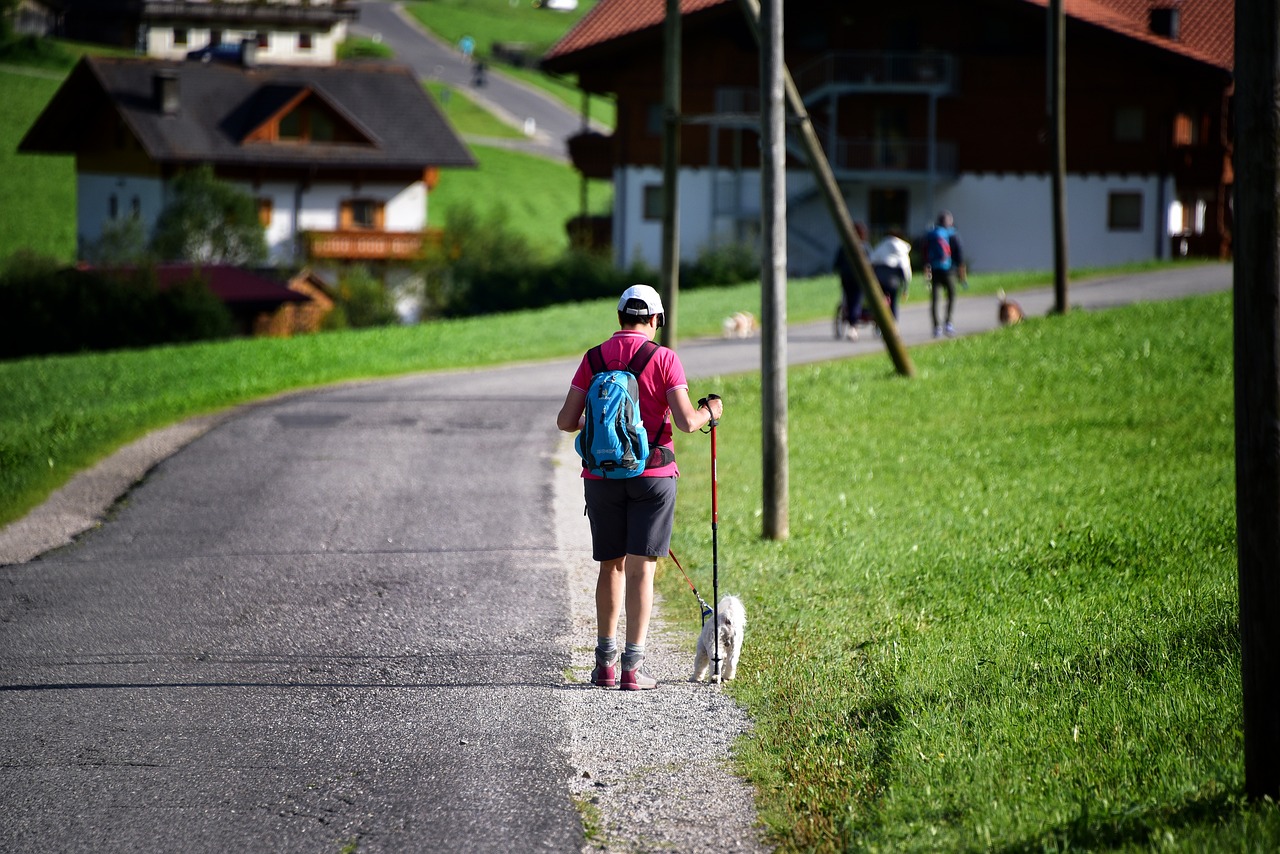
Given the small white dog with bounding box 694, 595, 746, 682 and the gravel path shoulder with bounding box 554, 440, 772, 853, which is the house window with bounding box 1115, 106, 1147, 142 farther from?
the small white dog with bounding box 694, 595, 746, 682

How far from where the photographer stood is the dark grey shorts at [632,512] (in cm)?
720

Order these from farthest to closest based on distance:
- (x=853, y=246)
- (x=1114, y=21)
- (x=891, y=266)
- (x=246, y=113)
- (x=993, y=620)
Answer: (x=246, y=113) → (x=1114, y=21) → (x=891, y=266) → (x=853, y=246) → (x=993, y=620)

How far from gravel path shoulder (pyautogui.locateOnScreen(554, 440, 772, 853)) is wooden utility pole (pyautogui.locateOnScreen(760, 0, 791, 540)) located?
2720 millimetres

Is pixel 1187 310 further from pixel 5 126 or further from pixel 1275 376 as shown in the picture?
pixel 5 126

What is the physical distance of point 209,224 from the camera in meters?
59.7

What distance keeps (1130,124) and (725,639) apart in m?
48.6

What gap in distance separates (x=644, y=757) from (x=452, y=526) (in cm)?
583

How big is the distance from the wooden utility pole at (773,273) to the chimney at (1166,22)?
44.7 metres

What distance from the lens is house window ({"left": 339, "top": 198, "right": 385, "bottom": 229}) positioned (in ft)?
222

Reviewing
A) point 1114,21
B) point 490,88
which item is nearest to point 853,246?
point 1114,21

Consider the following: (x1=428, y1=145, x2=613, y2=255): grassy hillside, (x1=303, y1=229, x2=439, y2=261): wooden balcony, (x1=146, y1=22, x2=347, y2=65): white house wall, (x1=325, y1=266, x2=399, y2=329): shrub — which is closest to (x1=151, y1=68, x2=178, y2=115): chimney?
(x1=303, y1=229, x2=439, y2=261): wooden balcony

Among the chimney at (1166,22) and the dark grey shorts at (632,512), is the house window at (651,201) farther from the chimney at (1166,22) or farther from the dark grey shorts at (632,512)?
the dark grey shorts at (632,512)

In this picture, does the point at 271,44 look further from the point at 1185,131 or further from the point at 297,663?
the point at 297,663

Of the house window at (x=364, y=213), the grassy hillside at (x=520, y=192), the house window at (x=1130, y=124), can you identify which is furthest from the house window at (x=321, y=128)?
the house window at (x=1130, y=124)
